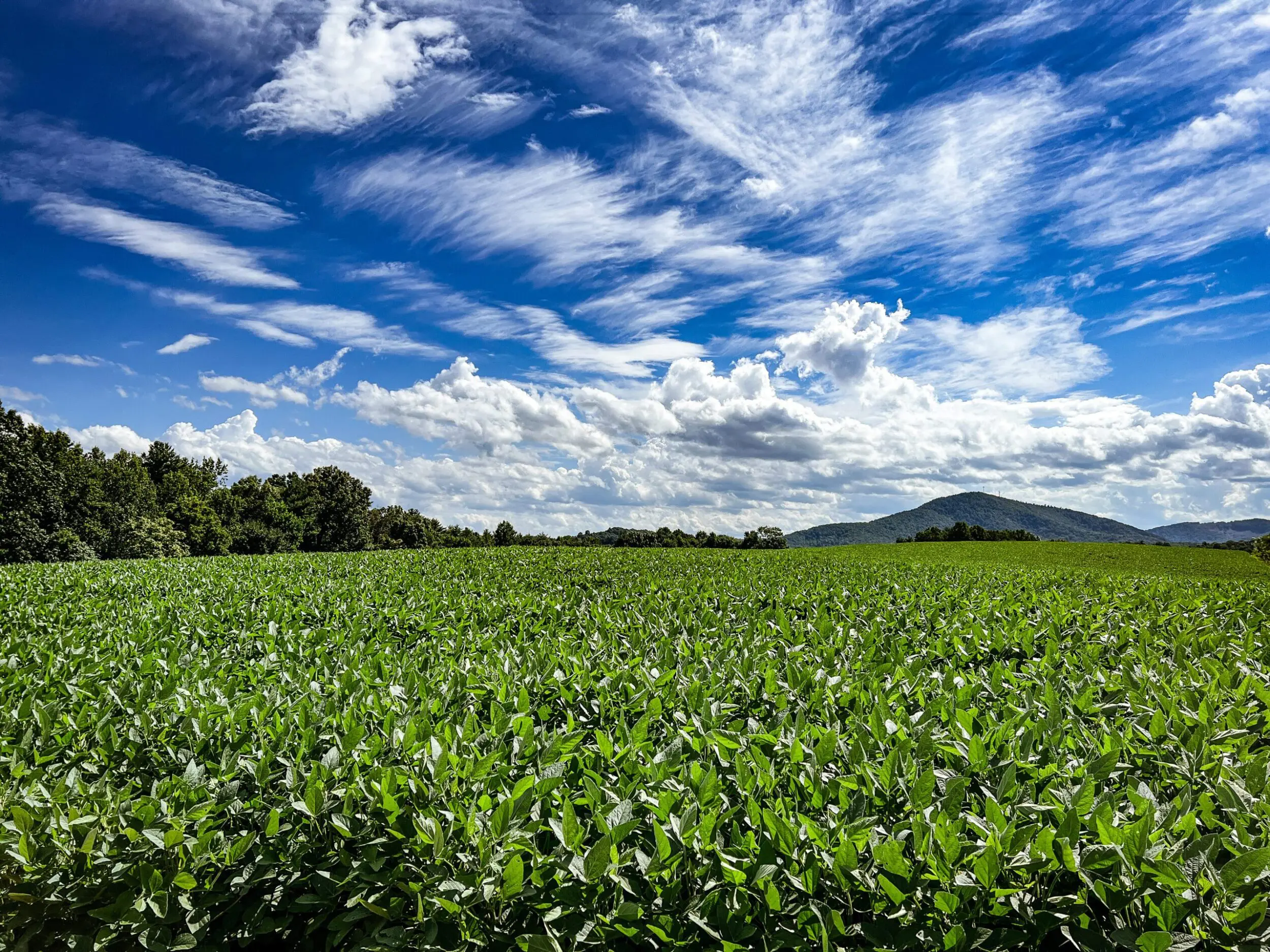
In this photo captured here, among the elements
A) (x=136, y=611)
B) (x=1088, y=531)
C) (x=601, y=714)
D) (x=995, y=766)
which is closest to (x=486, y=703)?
(x=601, y=714)

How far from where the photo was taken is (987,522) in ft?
523

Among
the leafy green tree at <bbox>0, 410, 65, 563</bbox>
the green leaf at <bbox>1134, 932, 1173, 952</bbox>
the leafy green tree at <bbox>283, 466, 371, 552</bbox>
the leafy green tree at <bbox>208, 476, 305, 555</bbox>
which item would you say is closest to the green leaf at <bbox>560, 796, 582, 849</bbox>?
the green leaf at <bbox>1134, 932, 1173, 952</bbox>

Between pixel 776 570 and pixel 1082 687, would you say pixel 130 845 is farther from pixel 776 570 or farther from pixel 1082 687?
pixel 776 570

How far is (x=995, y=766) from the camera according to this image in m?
2.78

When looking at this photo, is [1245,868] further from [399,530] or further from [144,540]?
[399,530]

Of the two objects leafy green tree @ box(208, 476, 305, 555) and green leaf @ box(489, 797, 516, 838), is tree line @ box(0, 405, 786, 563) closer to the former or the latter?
leafy green tree @ box(208, 476, 305, 555)

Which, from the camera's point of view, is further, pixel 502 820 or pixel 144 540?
pixel 144 540

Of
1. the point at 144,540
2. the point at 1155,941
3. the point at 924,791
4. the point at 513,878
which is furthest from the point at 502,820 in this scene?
the point at 144,540

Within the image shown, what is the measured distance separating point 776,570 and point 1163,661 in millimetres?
8574

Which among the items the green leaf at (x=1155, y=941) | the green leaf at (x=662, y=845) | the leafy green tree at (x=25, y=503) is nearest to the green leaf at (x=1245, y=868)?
the green leaf at (x=1155, y=941)

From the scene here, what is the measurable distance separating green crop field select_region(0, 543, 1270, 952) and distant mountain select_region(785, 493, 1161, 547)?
13529 cm

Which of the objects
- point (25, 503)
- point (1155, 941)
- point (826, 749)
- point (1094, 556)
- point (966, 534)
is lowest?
point (1094, 556)

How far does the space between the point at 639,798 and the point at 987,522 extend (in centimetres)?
18077

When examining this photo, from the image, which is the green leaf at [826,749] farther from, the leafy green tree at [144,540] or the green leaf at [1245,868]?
the leafy green tree at [144,540]
